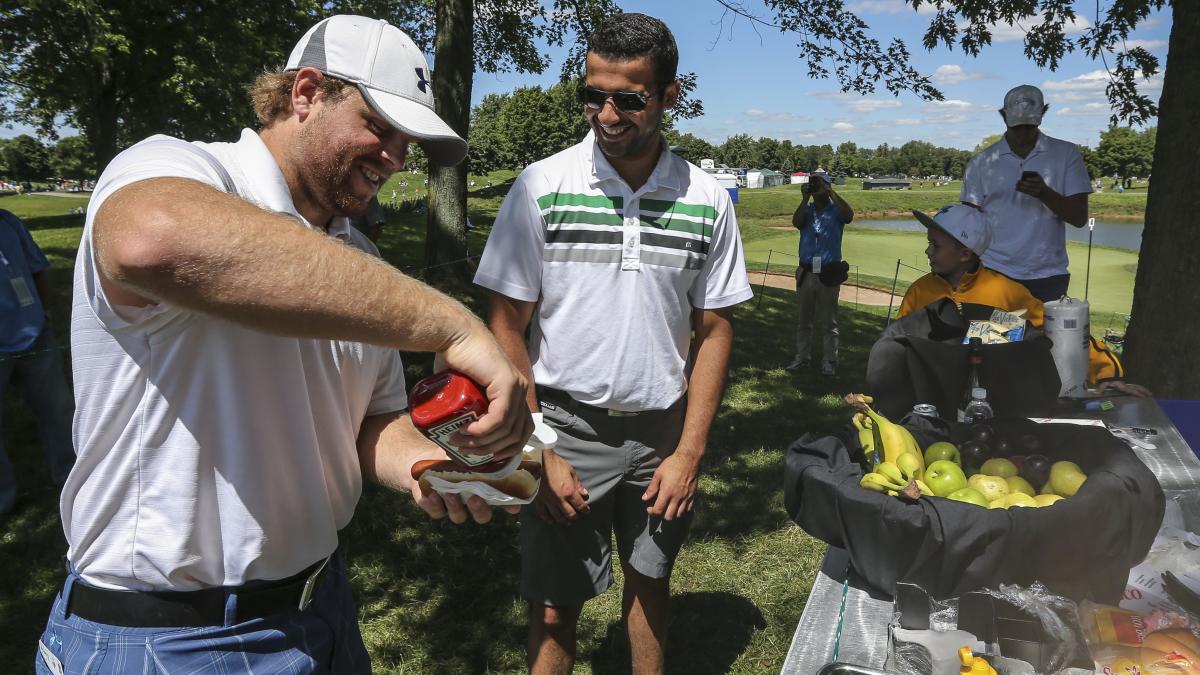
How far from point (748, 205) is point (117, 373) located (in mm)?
49544

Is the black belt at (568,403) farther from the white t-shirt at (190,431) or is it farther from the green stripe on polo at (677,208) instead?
the white t-shirt at (190,431)

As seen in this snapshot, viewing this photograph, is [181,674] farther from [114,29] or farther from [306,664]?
[114,29]

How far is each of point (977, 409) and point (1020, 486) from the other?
0.58 meters

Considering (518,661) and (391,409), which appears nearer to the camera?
(391,409)

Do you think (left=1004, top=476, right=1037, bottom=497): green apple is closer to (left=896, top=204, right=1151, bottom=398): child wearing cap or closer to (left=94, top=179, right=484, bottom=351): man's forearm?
(left=896, top=204, right=1151, bottom=398): child wearing cap

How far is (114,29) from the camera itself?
57.9 feet

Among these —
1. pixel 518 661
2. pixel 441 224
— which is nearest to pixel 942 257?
Result: pixel 518 661

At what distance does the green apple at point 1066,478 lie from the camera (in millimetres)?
2576

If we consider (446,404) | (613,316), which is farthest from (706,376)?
(446,404)

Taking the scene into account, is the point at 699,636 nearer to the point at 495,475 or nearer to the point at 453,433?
the point at 495,475

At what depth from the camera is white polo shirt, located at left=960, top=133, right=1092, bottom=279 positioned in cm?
517

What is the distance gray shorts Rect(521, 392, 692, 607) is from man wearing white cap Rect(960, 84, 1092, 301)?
3414mm

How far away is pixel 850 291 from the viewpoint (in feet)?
59.7

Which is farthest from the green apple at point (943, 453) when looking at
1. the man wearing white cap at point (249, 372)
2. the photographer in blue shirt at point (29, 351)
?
the photographer in blue shirt at point (29, 351)
